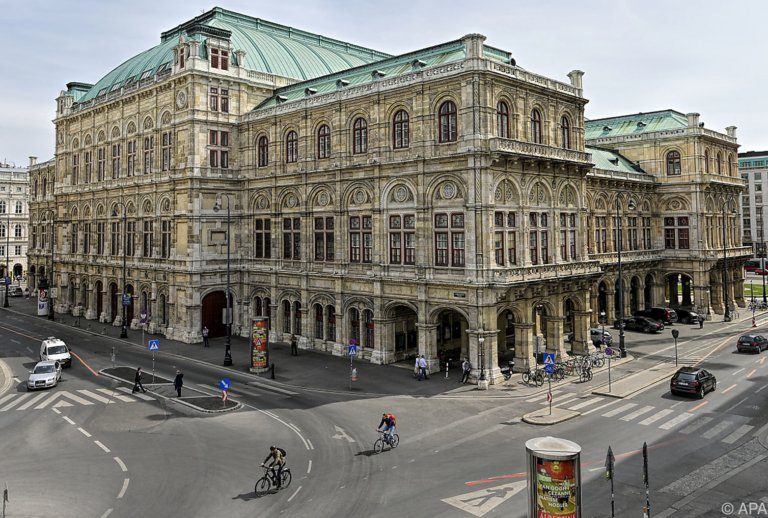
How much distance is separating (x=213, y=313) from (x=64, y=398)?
19728mm

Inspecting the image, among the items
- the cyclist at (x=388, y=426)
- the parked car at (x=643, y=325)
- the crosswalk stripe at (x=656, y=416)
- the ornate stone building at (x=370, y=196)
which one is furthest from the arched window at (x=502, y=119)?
the parked car at (x=643, y=325)

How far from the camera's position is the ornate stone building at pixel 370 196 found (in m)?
36.8

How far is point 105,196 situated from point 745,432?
61621 millimetres

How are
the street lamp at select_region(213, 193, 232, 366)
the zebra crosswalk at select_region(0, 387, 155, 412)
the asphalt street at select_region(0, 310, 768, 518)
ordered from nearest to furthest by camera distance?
1. the asphalt street at select_region(0, 310, 768, 518)
2. the zebra crosswalk at select_region(0, 387, 155, 412)
3. the street lamp at select_region(213, 193, 232, 366)

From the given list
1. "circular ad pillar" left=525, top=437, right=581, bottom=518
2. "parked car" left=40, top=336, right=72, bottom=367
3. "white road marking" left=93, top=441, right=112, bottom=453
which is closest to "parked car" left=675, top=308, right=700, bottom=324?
"circular ad pillar" left=525, top=437, right=581, bottom=518

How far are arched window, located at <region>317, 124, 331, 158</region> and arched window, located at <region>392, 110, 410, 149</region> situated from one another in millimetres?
6846

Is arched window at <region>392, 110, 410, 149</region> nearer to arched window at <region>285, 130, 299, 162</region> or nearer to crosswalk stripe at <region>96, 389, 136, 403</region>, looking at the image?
arched window at <region>285, 130, 299, 162</region>

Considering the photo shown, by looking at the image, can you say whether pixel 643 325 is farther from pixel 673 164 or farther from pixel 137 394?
pixel 137 394

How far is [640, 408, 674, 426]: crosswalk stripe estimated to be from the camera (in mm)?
26938

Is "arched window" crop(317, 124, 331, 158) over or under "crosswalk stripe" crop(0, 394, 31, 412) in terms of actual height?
over

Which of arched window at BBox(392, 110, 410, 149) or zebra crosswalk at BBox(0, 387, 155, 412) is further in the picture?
arched window at BBox(392, 110, 410, 149)

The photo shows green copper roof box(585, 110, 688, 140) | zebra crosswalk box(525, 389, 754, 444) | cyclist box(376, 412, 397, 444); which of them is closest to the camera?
cyclist box(376, 412, 397, 444)

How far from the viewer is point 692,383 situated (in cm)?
3055

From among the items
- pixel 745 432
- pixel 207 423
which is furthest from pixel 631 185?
pixel 207 423
